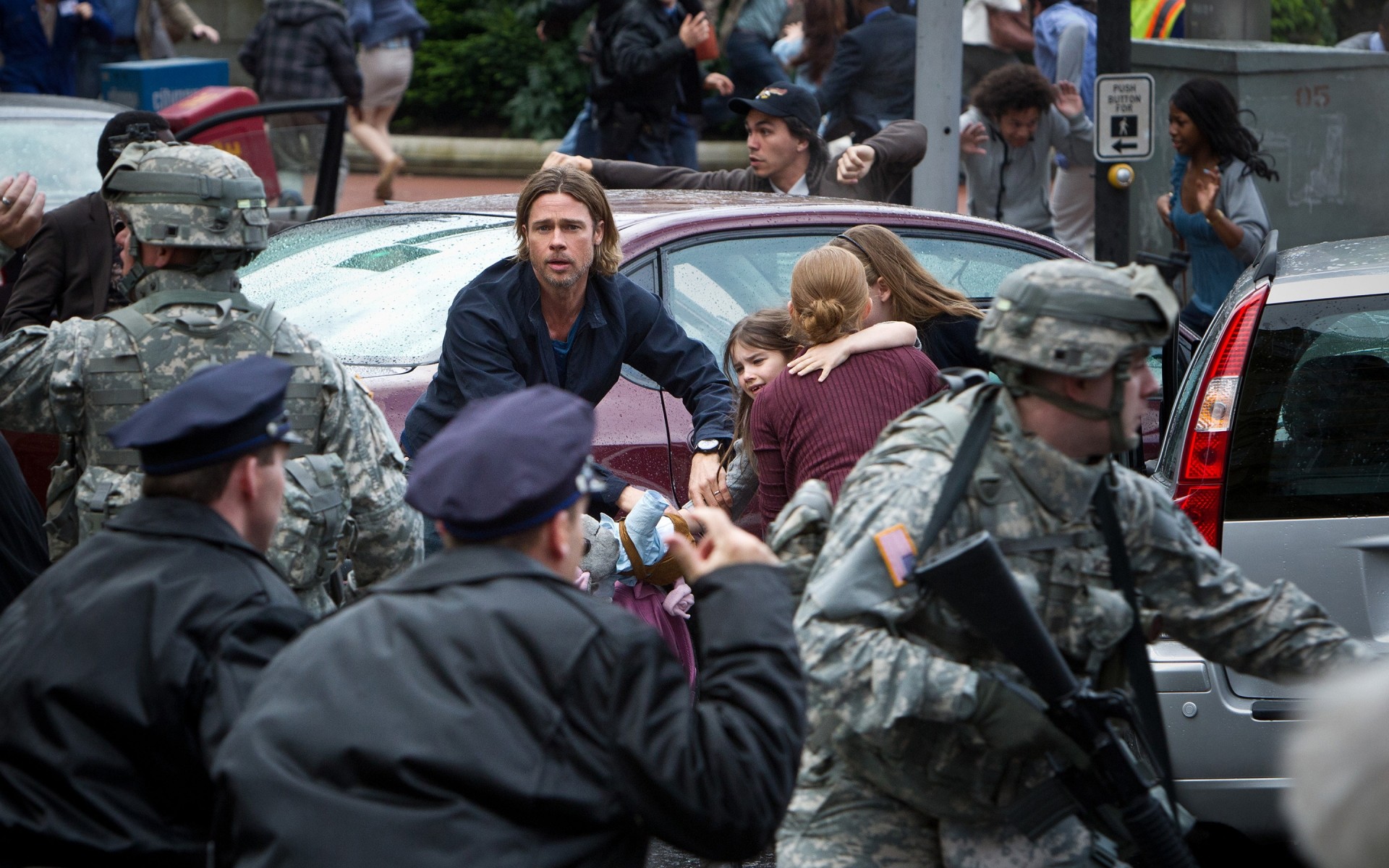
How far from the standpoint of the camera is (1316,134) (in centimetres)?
1073

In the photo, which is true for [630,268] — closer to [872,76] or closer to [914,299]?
[914,299]

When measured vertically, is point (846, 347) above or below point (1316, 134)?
above

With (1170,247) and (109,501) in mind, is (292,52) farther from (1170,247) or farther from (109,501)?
(109,501)

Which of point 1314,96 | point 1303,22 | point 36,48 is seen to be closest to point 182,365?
point 1314,96

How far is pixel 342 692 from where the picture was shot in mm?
2090

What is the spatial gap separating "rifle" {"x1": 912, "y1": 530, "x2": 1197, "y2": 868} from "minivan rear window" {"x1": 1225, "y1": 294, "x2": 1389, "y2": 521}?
176 cm

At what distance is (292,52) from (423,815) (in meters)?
10.7

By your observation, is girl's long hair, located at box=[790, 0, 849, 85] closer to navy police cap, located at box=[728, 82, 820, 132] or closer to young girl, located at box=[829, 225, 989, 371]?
navy police cap, located at box=[728, 82, 820, 132]

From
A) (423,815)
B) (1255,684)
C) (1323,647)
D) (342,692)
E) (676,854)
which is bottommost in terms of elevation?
(676,854)

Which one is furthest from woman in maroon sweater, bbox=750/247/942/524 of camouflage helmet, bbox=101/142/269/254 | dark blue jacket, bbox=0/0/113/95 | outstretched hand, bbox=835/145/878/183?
dark blue jacket, bbox=0/0/113/95

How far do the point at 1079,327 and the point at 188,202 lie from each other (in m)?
1.92

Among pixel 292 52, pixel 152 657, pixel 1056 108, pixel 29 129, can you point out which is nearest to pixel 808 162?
pixel 1056 108

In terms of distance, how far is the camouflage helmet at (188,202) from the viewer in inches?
140

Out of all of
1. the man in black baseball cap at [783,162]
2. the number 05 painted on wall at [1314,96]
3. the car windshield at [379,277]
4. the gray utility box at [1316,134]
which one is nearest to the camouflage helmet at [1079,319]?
the car windshield at [379,277]
